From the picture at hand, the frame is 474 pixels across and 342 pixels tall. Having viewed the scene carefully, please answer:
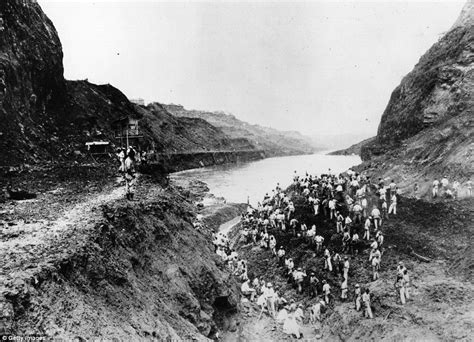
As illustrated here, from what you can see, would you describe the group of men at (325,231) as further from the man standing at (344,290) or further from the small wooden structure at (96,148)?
the small wooden structure at (96,148)

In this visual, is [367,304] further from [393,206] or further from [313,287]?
[393,206]

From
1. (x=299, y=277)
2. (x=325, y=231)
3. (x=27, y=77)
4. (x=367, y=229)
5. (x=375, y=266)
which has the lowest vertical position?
(x=299, y=277)

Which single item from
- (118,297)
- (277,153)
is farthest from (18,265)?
(277,153)

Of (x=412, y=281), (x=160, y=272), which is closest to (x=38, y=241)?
(x=160, y=272)

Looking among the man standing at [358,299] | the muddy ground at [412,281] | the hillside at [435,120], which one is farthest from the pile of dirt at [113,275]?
the hillside at [435,120]

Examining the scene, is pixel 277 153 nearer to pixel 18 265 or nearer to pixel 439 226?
pixel 439 226

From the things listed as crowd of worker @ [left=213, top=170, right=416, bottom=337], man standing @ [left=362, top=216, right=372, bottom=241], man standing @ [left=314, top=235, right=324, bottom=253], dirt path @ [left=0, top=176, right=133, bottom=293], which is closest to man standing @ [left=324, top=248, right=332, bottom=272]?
crowd of worker @ [left=213, top=170, right=416, bottom=337]

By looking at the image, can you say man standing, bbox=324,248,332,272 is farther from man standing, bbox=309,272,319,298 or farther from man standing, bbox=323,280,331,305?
man standing, bbox=323,280,331,305
